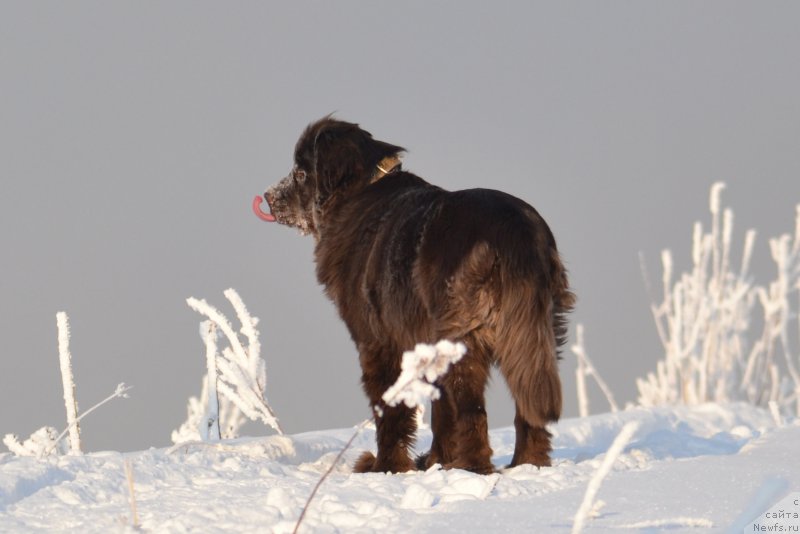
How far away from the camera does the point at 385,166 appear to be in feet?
18.9

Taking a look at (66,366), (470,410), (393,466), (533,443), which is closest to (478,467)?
(470,410)

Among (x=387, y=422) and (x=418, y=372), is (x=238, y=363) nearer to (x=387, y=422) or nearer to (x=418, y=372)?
(x=387, y=422)

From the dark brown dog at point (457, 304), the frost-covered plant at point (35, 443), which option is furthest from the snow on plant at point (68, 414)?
the dark brown dog at point (457, 304)

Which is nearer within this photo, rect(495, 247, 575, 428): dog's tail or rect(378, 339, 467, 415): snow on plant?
rect(378, 339, 467, 415): snow on plant

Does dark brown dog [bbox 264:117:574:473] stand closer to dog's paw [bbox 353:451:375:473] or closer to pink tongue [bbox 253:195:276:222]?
dog's paw [bbox 353:451:375:473]

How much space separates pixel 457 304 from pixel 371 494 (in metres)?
1.12

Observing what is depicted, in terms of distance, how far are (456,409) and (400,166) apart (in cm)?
181

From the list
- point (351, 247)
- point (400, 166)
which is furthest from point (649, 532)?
point (400, 166)

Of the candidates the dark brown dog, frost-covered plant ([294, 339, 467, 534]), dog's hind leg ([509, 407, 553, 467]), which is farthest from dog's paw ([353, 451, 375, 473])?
frost-covered plant ([294, 339, 467, 534])

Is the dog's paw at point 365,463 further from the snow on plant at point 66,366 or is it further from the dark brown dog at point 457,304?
the snow on plant at point 66,366

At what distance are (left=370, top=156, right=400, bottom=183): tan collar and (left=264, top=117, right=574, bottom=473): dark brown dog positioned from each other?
0.40 meters

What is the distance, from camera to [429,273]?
172 inches

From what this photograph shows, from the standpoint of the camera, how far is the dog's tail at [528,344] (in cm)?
423

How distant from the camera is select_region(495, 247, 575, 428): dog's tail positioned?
4.23 meters
